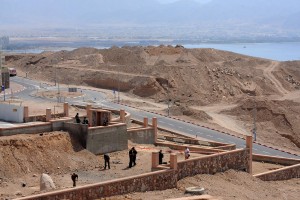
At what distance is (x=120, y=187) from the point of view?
25000 mm

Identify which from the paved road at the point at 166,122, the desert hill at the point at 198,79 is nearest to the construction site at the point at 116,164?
the paved road at the point at 166,122

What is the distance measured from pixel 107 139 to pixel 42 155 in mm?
3968

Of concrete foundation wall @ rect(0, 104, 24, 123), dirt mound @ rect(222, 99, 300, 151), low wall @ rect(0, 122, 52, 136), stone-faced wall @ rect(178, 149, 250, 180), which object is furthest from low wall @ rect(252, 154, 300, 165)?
dirt mound @ rect(222, 99, 300, 151)

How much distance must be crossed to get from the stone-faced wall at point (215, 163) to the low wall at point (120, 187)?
1076 mm

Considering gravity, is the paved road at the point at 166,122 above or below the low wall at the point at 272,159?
below

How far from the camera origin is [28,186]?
26.6 metres

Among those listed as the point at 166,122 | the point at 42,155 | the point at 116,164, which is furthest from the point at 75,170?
the point at 166,122

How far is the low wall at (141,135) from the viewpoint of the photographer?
35.2 meters

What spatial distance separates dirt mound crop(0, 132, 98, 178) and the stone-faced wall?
4402 millimetres

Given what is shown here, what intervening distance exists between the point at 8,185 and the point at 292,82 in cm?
7528

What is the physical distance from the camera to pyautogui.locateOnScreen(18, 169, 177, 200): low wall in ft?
75.3

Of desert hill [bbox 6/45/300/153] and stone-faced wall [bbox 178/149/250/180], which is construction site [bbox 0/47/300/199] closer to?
stone-faced wall [bbox 178/149/250/180]

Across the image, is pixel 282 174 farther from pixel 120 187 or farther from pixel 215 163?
pixel 120 187

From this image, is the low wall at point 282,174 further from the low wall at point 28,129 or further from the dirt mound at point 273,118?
the dirt mound at point 273,118
